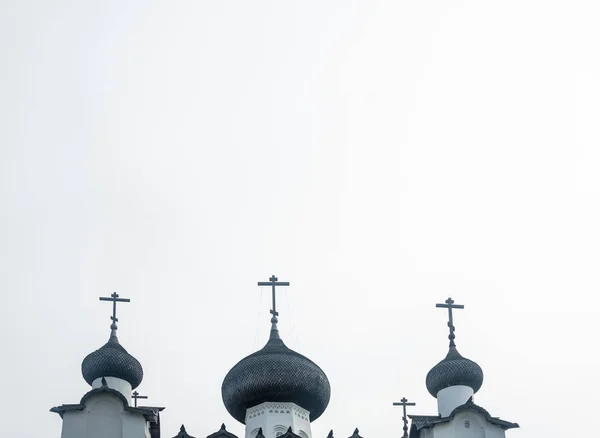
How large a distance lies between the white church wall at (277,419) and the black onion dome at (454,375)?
94.0 inches

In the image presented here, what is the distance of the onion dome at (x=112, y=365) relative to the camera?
24500 mm

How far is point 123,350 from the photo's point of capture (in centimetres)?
2489

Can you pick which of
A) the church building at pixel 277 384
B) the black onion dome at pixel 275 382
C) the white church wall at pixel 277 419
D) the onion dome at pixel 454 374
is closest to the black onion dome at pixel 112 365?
the church building at pixel 277 384

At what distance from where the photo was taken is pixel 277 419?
80.0 feet

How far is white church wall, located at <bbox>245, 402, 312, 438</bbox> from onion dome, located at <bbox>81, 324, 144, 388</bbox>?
7.16 feet

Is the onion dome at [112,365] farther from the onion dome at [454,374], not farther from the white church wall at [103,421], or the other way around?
the onion dome at [454,374]

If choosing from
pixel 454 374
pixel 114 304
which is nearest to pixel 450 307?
pixel 454 374

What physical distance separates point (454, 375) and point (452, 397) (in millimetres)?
391

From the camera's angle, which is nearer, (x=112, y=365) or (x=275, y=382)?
(x=275, y=382)

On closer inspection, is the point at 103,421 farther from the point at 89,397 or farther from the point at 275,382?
the point at 275,382

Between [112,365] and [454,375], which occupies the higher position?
[112,365]

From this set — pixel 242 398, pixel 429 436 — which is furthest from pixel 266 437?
pixel 429 436

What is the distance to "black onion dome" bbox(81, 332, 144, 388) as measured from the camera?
80.4 ft

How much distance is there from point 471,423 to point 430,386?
1.74 metres
